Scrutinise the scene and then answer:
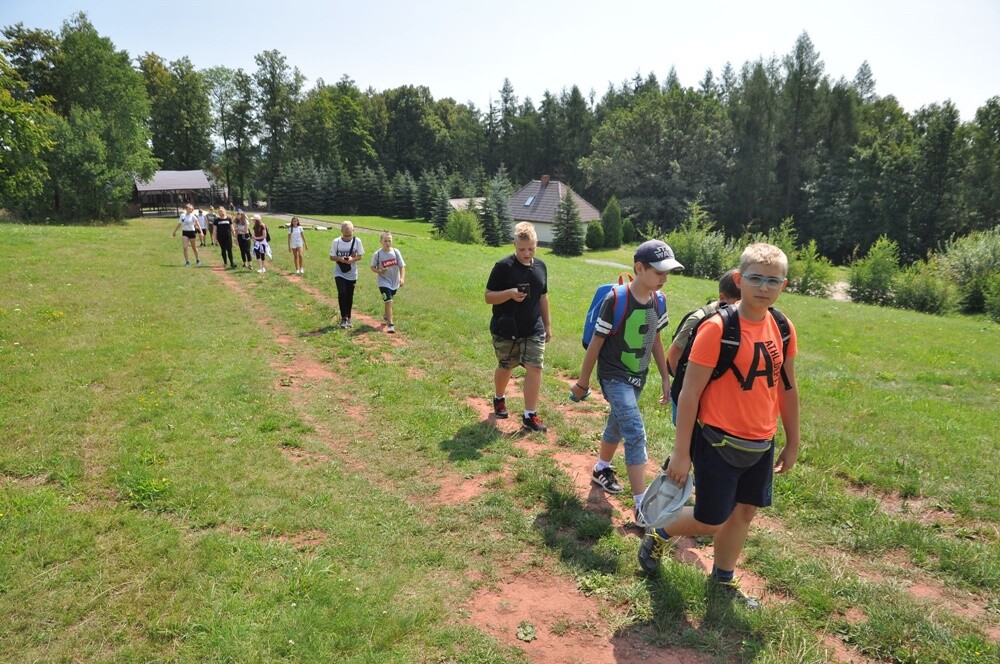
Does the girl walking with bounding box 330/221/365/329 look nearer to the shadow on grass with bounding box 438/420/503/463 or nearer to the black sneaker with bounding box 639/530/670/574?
the shadow on grass with bounding box 438/420/503/463

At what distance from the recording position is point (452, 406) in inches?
272

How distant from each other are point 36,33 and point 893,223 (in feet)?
257

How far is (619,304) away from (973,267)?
2986cm

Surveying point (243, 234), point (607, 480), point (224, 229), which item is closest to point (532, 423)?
point (607, 480)

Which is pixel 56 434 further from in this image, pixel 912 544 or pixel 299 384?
pixel 912 544

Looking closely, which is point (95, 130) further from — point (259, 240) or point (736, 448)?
point (736, 448)

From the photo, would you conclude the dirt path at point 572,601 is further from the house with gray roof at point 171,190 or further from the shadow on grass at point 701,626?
the house with gray roof at point 171,190

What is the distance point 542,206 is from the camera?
56.3 metres

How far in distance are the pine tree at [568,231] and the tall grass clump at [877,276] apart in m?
21.4

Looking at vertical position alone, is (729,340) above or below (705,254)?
below

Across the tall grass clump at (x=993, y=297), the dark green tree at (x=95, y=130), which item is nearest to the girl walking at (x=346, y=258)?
the tall grass clump at (x=993, y=297)

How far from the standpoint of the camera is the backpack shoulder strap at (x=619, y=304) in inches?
172

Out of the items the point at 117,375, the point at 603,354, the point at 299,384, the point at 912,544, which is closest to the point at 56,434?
the point at 117,375

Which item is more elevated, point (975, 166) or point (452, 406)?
point (975, 166)
